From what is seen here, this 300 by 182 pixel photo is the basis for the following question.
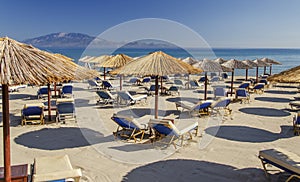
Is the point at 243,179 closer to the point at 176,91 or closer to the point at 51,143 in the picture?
the point at 51,143

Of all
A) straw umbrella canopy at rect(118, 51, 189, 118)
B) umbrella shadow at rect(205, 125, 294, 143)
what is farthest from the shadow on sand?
straw umbrella canopy at rect(118, 51, 189, 118)

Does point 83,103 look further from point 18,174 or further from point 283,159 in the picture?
point 283,159

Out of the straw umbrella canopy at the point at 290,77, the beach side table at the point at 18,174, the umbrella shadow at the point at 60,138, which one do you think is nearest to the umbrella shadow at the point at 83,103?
the umbrella shadow at the point at 60,138

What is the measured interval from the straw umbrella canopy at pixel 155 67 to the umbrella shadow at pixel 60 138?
1.79 m

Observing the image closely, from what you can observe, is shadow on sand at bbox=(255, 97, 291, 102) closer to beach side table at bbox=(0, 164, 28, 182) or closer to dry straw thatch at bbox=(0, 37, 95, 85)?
dry straw thatch at bbox=(0, 37, 95, 85)

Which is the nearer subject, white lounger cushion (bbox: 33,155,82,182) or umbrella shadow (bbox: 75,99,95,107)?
white lounger cushion (bbox: 33,155,82,182)

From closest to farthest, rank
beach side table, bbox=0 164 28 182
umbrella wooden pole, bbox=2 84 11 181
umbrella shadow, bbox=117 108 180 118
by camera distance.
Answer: umbrella wooden pole, bbox=2 84 11 181 < beach side table, bbox=0 164 28 182 < umbrella shadow, bbox=117 108 180 118

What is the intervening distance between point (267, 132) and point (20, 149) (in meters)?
6.10

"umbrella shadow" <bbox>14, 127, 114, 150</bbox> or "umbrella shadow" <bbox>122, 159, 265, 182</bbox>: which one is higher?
"umbrella shadow" <bbox>14, 127, 114, 150</bbox>

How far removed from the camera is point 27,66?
11.4ft

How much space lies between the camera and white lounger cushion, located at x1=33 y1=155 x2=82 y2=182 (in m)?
3.80

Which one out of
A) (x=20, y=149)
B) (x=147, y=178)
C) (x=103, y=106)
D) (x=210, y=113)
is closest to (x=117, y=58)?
(x=103, y=106)

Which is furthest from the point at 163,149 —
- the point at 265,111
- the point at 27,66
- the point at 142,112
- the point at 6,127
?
the point at 265,111

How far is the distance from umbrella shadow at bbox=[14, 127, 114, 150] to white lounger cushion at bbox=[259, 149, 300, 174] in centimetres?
364
